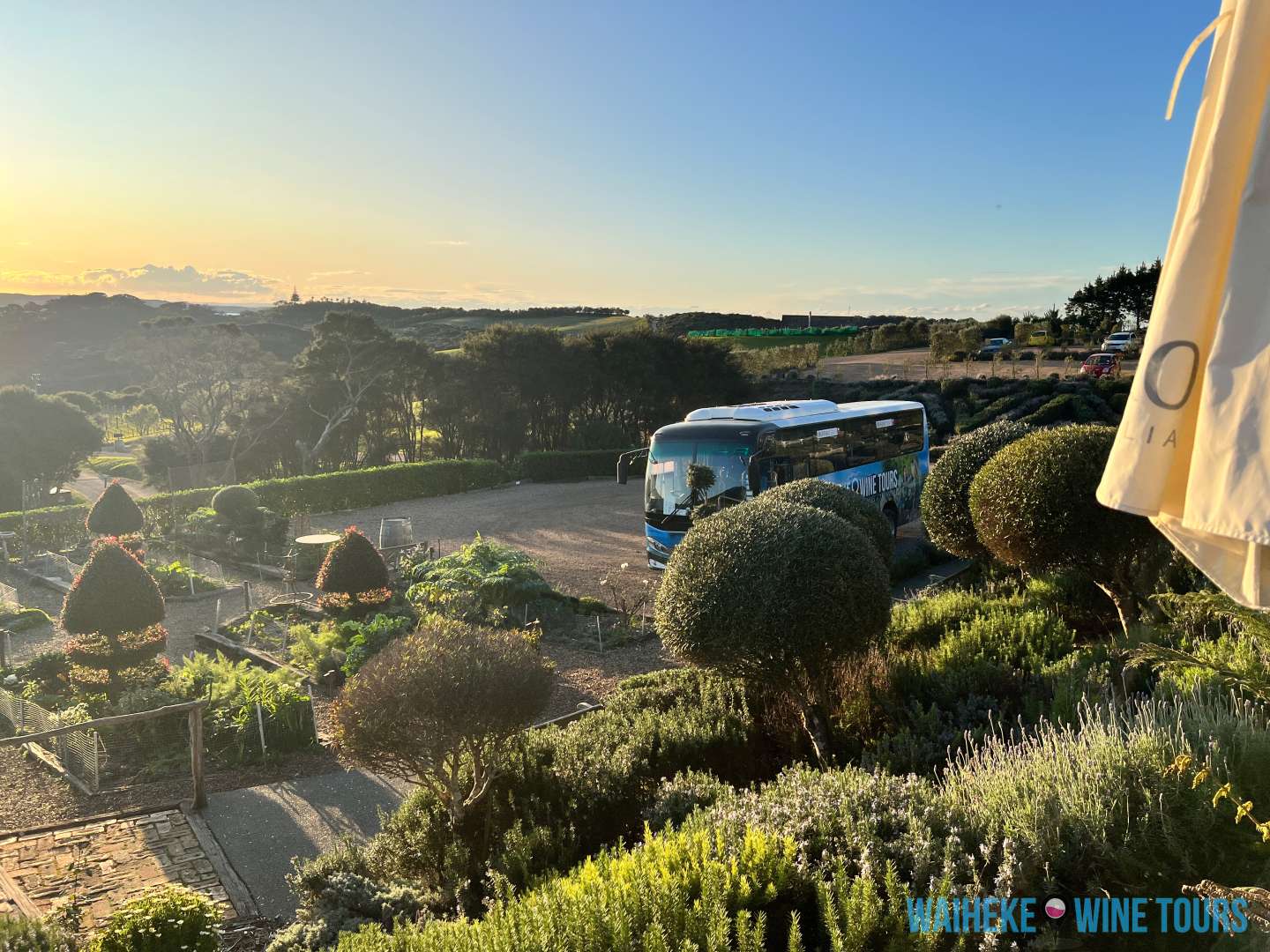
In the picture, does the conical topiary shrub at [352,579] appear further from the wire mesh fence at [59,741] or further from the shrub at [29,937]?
the shrub at [29,937]

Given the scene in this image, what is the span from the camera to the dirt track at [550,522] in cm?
1828

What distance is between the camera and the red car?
3512 cm

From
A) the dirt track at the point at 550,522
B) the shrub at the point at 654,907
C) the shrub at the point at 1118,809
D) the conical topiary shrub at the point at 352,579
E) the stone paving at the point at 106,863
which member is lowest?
the dirt track at the point at 550,522

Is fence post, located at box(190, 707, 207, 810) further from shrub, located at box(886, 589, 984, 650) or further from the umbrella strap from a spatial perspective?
the umbrella strap

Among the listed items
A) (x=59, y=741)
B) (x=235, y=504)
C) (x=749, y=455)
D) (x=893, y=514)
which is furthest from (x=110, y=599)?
(x=893, y=514)

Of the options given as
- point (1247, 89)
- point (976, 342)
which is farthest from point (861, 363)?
point (1247, 89)

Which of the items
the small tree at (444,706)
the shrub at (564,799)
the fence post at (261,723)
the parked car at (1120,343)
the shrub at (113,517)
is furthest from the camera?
the parked car at (1120,343)

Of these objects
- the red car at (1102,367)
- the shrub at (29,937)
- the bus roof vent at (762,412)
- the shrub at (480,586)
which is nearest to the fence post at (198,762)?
the shrub at (29,937)

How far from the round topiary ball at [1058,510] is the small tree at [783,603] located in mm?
2716

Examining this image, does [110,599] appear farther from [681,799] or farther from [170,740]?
[681,799]

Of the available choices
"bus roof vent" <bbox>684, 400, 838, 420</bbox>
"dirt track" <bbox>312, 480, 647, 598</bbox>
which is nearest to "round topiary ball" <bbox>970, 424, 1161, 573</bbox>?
"bus roof vent" <bbox>684, 400, 838, 420</bbox>

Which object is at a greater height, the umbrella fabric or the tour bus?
the umbrella fabric

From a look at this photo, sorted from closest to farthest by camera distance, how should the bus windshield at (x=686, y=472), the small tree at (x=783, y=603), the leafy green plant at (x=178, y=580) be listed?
the small tree at (x=783, y=603)
the bus windshield at (x=686, y=472)
the leafy green plant at (x=178, y=580)

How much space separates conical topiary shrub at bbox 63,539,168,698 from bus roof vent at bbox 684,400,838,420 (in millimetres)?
9251
